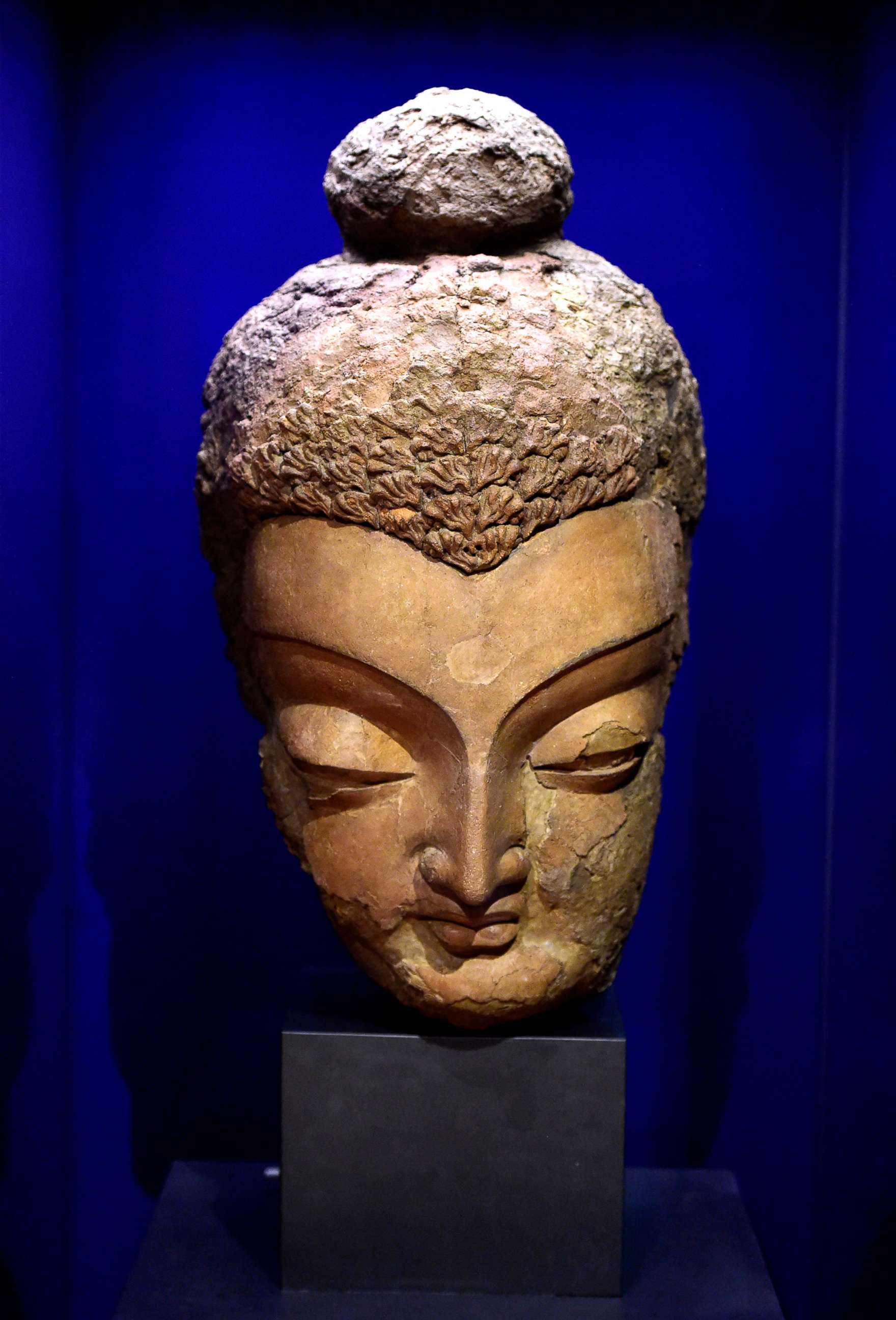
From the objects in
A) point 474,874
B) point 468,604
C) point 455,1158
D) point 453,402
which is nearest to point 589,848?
point 474,874

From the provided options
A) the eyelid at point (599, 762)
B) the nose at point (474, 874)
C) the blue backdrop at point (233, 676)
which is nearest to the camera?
the nose at point (474, 874)

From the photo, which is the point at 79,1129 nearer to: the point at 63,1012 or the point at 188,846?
the point at 63,1012

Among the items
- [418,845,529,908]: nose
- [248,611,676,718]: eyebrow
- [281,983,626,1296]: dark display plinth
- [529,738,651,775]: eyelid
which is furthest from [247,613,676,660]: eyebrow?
[281,983,626,1296]: dark display plinth

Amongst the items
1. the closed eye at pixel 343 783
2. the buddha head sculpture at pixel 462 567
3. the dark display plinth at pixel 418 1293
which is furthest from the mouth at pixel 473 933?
the dark display plinth at pixel 418 1293

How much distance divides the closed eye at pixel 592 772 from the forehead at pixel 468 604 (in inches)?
6.5

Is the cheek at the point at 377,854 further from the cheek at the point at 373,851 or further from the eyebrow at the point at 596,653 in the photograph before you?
the eyebrow at the point at 596,653

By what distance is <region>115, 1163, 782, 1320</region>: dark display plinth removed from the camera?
2305 millimetres

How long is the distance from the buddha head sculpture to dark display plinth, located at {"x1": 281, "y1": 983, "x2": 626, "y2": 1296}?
13 cm

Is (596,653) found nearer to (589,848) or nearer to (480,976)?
(589,848)

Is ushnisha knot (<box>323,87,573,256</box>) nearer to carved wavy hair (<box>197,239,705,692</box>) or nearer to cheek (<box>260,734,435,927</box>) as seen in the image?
carved wavy hair (<box>197,239,705,692</box>)

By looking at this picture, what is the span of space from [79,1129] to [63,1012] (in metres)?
0.29

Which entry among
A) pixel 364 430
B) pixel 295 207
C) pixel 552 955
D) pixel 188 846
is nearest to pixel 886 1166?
pixel 552 955

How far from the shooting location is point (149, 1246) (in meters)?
2.53

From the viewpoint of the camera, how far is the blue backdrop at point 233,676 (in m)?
2.96
